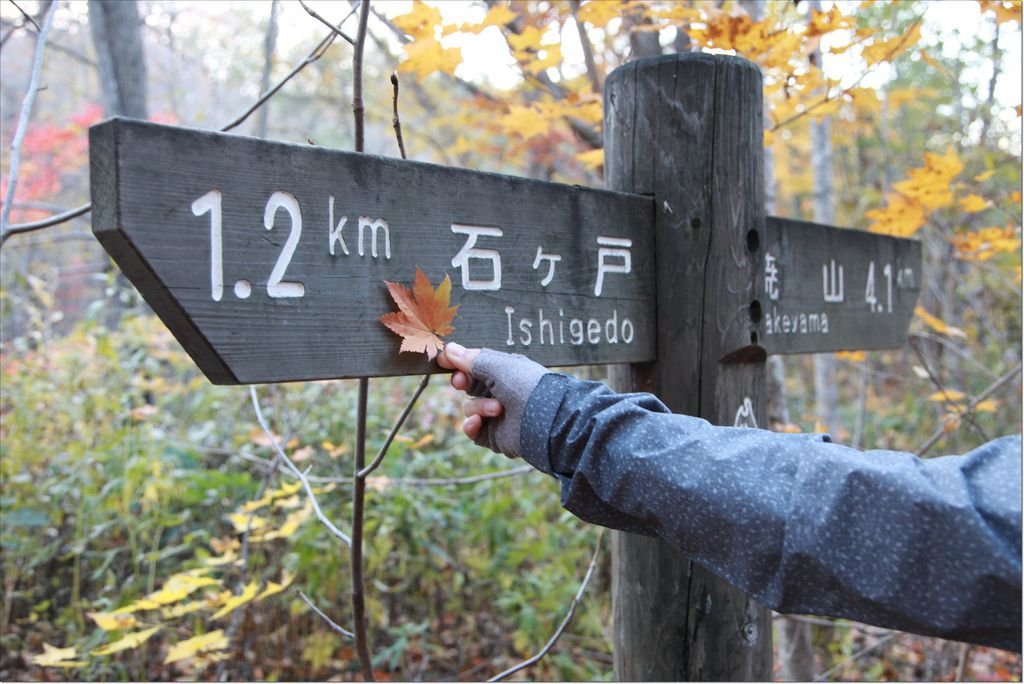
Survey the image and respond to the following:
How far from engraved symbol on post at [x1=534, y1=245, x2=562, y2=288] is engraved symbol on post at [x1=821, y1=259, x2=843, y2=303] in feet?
2.61

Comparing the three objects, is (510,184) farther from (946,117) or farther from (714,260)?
(946,117)

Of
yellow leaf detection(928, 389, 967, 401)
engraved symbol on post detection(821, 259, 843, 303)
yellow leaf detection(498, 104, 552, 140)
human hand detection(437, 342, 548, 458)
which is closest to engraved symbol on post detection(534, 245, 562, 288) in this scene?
human hand detection(437, 342, 548, 458)

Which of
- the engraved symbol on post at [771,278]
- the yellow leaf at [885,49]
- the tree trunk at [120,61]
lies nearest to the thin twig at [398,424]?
the engraved symbol on post at [771,278]

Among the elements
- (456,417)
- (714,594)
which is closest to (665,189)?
(714,594)

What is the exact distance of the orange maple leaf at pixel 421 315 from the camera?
1014 millimetres

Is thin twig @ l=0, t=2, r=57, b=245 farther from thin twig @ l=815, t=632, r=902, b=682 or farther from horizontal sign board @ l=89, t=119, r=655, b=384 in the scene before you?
thin twig @ l=815, t=632, r=902, b=682

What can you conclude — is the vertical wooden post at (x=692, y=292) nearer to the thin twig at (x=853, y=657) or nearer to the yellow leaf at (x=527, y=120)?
the yellow leaf at (x=527, y=120)

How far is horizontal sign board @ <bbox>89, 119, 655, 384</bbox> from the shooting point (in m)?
0.82

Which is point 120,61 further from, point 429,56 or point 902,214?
point 902,214

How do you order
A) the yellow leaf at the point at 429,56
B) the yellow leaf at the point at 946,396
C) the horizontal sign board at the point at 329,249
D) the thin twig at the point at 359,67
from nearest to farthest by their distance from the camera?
the horizontal sign board at the point at 329,249
the thin twig at the point at 359,67
the yellow leaf at the point at 429,56
the yellow leaf at the point at 946,396

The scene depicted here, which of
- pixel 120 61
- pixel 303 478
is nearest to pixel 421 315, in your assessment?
pixel 303 478

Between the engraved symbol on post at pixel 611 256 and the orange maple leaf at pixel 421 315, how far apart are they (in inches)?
13.8

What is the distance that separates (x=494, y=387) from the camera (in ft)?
3.45

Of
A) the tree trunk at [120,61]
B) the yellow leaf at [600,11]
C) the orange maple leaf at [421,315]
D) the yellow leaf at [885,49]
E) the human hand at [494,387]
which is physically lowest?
the human hand at [494,387]
